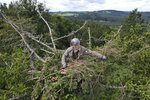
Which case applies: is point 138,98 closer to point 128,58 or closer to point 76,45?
point 128,58

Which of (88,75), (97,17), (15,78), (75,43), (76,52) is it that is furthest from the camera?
Result: (97,17)

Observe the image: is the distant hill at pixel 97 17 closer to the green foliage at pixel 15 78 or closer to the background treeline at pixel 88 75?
the background treeline at pixel 88 75

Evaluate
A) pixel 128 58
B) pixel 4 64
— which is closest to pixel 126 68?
pixel 128 58

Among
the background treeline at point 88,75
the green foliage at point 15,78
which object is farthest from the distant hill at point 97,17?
the green foliage at point 15,78

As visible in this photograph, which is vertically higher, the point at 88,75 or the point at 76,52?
the point at 76,52

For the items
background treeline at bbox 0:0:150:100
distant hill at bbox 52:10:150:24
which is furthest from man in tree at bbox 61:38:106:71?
distant hill at bbox 52:10:150:24

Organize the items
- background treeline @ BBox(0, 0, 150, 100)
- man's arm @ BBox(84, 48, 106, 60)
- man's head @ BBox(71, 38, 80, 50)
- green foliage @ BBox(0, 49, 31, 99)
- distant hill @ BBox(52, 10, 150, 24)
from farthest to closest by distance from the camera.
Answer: distant hill @ BBox(52, 10, 150, 24)
green foliage @ BBox(0, 49, 31, 99)
man's arm @ BBox(84, 48, 106, 60)
man's head @ BBox(71, 38, 80, 50)
background treeline @ BBox(0, 0, 150, 100)

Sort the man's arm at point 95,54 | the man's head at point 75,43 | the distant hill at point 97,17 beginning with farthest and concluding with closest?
the distant hill at point 97,17
the man's arm at point 95,54
the man's head at point 75,43

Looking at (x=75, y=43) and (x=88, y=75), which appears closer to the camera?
(x=88, y=75)

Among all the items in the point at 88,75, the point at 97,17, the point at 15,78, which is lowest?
the point at 97,17

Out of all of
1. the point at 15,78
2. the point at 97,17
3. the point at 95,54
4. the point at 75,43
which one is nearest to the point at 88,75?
the point at 95,54

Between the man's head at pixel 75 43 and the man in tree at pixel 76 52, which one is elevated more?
the man's head at pixel 75 43

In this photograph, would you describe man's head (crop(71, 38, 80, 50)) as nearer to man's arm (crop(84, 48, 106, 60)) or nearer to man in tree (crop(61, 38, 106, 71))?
man in tree (crop(61, 38, 106, 71))

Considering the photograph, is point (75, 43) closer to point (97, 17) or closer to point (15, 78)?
point (15, 78)
